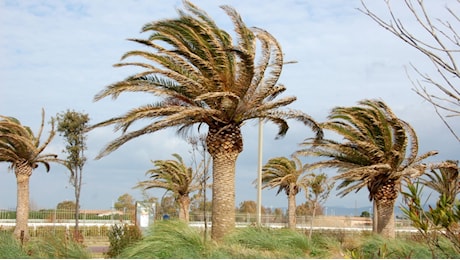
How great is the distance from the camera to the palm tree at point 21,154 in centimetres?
2750

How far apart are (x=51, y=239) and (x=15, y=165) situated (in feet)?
52.9

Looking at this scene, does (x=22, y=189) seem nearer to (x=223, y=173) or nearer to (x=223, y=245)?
(x=223, y=173)

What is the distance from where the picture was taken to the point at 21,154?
28.5m

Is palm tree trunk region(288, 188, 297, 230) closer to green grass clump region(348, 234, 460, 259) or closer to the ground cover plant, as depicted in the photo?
green grass clump region(348, 234, 460, 259)

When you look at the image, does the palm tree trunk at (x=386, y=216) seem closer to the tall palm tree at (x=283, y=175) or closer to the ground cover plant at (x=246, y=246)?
the ground cover plant at (x=246, y=246)

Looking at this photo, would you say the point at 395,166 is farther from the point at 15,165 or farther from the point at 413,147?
the point at 15,165

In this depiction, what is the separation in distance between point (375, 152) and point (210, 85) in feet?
26.2

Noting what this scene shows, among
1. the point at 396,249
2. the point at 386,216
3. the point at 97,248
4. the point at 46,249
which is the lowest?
the point at 97,248

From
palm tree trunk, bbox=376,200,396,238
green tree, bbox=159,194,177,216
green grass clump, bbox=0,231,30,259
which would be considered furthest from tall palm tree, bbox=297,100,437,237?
green tree, bbox=159,194,177,216

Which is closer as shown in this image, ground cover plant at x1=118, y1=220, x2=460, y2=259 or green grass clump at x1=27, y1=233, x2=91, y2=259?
green grass clump at x1=27, y1=233, x2=91, y2=259

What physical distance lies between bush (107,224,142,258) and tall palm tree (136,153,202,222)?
16.5 meters

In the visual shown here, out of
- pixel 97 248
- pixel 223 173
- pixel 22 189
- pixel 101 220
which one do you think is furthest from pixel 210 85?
pixel 101 220

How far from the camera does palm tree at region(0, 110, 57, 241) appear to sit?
27500 mm

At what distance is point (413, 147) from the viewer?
23.3m
